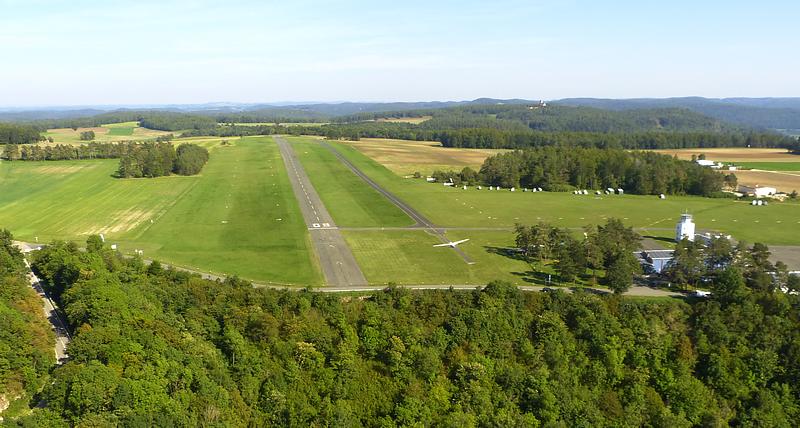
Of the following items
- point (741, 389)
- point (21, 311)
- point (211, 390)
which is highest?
point (21, 311)

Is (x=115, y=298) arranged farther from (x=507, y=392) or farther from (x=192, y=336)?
(x=507, y=392)

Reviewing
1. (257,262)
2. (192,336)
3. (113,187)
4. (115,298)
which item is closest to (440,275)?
(257,262)

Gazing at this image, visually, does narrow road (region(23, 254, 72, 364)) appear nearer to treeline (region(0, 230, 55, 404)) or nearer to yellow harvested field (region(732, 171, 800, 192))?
treeline (region(0, 230, 55, 404))

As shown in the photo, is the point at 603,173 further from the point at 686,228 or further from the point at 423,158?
the point at 423,158

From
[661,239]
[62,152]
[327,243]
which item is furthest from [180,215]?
[62,152]

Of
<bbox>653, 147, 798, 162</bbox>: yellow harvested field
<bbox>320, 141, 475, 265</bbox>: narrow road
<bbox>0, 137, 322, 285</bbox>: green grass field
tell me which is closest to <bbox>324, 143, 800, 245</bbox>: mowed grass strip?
<bbox>320, 141, 475, 265</bbox>: narrow road

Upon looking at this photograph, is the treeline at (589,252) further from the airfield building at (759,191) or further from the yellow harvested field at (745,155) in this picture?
the yellow harvested field at (745,155)

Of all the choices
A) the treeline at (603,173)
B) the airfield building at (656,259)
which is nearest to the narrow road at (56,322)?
the airfield building at (656,259)

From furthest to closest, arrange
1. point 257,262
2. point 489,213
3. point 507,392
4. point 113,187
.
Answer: point 113,187
point 489,213
point 257,262
point 507,392
